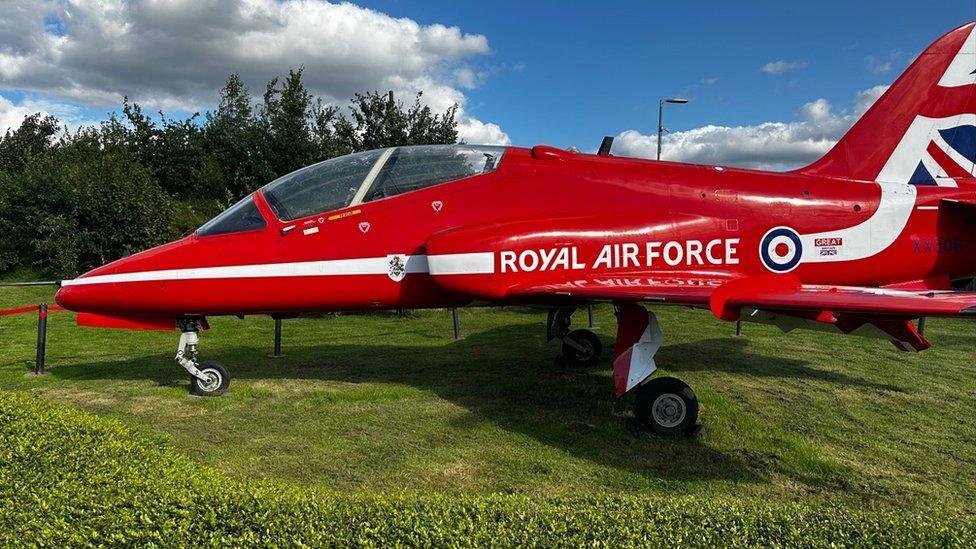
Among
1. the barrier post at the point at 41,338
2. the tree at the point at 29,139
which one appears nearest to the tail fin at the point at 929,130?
the barrier post at the point at 41,338

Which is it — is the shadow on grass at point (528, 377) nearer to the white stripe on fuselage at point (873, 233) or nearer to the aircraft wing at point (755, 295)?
the aircraft wing at point (755, 295)

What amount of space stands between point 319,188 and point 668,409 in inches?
172

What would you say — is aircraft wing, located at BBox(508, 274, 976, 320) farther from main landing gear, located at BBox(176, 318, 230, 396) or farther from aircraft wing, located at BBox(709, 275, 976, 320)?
main landing gear, located at BBox(176, 318, 230, 396)

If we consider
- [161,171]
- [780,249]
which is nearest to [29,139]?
[161,171]

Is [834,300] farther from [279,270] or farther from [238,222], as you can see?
[238,222]

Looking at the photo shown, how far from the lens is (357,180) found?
6.11 metres

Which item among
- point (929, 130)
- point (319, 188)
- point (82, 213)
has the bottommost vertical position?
point (319, 188)

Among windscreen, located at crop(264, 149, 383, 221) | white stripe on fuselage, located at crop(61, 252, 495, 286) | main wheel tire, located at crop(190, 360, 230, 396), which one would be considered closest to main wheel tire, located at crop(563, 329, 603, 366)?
white stripe on fuselage, located at crop(61, 252, 495, 286)

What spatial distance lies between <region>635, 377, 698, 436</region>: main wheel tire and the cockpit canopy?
3.00 m

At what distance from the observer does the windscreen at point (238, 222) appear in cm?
603

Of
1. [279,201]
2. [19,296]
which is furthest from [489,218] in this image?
[19,296]

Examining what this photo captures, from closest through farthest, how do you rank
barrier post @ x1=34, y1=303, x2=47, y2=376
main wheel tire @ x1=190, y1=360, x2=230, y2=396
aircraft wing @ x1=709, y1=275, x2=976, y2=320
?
aircraft wing @ x1=709, y1=275, x2=976, y2=320
main wheel tire @ x1=190, y1=360, x2=230, y2=396
barrier post @ x1=34, y1=303, x2=47, y2=376

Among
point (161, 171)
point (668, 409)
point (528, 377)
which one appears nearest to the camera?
point (668, 409)

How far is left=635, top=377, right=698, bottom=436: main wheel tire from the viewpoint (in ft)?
17.3
